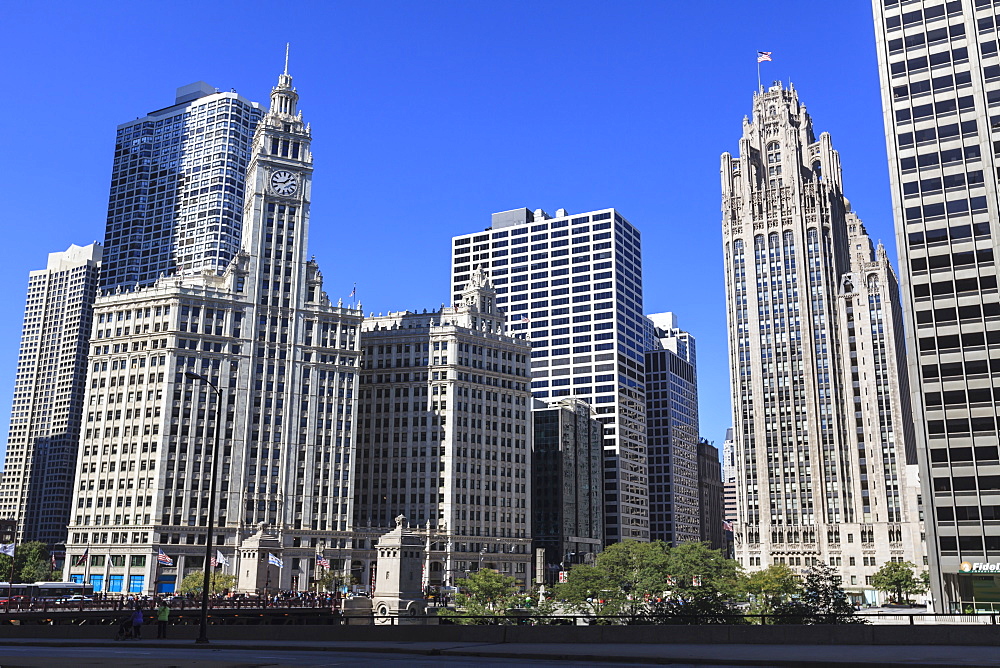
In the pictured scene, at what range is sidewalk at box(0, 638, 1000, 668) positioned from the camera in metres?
31.7

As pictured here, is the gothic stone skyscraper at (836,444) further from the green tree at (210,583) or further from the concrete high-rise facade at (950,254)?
the green tree at (210,583)

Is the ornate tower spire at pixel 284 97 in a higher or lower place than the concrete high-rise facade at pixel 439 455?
higher

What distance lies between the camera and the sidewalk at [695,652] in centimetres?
3173

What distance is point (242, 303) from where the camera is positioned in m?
176

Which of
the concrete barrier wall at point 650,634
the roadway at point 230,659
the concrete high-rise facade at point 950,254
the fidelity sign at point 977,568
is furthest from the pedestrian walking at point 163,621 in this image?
the fidelity sign at point 977,568

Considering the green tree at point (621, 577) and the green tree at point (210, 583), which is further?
the green tree at point (210, 583)

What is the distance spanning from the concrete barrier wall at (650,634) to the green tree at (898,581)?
423 ft

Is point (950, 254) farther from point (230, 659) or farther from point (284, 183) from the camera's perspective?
point (284, 183)

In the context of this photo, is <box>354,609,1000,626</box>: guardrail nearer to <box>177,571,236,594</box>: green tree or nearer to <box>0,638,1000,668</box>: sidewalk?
<box>0,638,1000,668</box>: sidewalk

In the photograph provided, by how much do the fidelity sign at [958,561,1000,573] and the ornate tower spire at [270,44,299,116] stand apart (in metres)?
143

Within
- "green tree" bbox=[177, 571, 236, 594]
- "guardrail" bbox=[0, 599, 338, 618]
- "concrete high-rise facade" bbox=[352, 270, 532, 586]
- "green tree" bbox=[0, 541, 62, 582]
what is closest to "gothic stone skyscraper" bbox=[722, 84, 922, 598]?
"concrete high-rise facade" bbox=[352, 270, 532, 586]

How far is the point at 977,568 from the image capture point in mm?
103188

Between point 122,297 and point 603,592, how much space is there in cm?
10847

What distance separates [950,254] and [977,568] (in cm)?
3562
